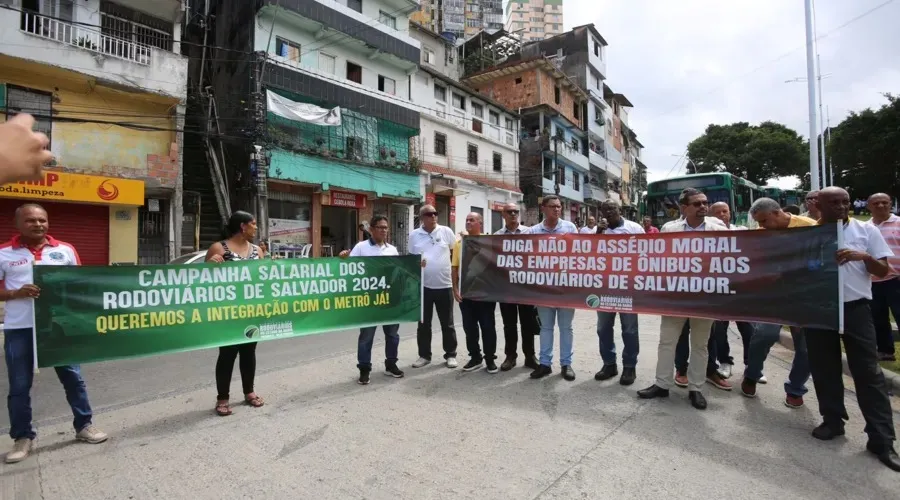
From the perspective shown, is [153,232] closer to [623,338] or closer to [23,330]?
[23,330]

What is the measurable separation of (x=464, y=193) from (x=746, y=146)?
3334cm

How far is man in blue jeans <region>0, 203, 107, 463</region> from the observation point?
3.08 meters

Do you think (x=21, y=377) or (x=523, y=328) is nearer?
(x=21, y=377)

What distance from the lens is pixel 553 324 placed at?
4.92 m

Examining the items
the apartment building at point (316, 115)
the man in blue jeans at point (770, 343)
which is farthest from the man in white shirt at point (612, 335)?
the apartment building at point (316, 115)

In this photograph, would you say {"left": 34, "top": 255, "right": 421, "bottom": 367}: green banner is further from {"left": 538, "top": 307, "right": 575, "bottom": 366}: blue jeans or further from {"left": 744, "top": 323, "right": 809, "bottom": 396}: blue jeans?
{"left": 744, "top": 323, "right": 809, "bottom": 396}: blue jeans

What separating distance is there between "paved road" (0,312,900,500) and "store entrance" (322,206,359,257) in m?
16.0

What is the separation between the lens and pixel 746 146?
1686 inches

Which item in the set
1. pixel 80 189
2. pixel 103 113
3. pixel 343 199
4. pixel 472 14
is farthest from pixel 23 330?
pixel 472 14

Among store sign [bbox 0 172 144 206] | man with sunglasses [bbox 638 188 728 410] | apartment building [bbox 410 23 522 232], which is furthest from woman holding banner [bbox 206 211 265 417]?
apartment building [bbox 410 23 522 232]

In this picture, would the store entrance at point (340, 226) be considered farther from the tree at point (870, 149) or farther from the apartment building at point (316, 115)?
the tree at point (870, 149)

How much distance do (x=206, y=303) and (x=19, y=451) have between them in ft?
4.86

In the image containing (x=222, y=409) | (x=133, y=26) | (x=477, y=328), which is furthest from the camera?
(x=133, y=26)

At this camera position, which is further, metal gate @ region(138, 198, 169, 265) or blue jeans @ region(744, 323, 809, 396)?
metal gate @ region(138, 198, 169, 265)
